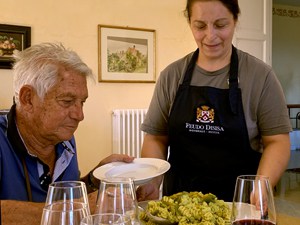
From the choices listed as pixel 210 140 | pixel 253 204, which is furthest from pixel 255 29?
pixel 253 204

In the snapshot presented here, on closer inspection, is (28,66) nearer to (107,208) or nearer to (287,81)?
(107,208)

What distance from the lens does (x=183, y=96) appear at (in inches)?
70.4

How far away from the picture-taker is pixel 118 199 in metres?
0.80

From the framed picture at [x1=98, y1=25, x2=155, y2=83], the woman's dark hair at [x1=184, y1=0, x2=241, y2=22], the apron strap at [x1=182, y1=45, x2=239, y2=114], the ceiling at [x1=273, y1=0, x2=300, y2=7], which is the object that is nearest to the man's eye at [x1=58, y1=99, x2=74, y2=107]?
the apron strap at [x1=182, y1=45, x2=239, y2=114]

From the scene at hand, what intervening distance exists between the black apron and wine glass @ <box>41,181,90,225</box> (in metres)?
0.94

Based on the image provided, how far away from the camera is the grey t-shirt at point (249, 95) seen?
5.42ft

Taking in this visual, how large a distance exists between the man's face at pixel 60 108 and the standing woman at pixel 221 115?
412mm

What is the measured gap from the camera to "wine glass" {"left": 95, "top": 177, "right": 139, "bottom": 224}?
31.2 inches

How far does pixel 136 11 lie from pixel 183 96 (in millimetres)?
2786

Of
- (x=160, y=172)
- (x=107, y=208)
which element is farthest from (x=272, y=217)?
(x=160, y=172)

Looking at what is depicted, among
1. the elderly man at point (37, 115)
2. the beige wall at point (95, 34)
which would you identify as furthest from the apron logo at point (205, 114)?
the beige wall at point (95, 34)

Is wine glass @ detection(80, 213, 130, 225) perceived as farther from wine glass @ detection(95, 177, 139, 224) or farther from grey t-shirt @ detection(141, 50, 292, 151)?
grey t-shirt @ detection(141, 50, 292, 151)

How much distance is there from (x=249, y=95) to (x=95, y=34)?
8.83ft

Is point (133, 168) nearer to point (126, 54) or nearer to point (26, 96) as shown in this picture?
point (26, 96)
